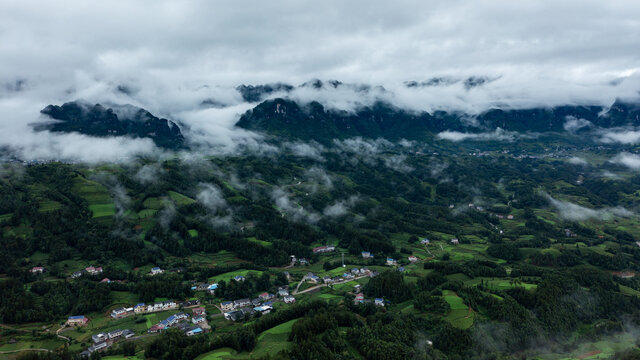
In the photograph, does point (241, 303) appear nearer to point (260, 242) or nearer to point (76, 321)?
point (76, 321)

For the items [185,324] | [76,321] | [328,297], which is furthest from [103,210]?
[328,297]

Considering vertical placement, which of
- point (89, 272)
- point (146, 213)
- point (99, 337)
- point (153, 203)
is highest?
point (153, 203)

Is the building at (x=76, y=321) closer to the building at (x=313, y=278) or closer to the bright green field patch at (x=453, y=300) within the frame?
the building at (x=313, y=278)

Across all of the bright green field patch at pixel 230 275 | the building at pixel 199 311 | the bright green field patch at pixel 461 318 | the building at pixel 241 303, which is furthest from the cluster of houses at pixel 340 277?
the bright green field patch at pixel 461 318

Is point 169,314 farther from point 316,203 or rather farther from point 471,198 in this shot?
point 471,198

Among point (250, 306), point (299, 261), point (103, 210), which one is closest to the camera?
point (250, 306)

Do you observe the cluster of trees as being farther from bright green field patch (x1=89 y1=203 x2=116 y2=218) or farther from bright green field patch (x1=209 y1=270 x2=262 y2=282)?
bright green field patch (x1=89 y1=203 x2=116 y2=218)

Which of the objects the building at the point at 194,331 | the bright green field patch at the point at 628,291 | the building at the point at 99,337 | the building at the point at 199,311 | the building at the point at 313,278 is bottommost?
the bright green field patch at the point at 628,291
